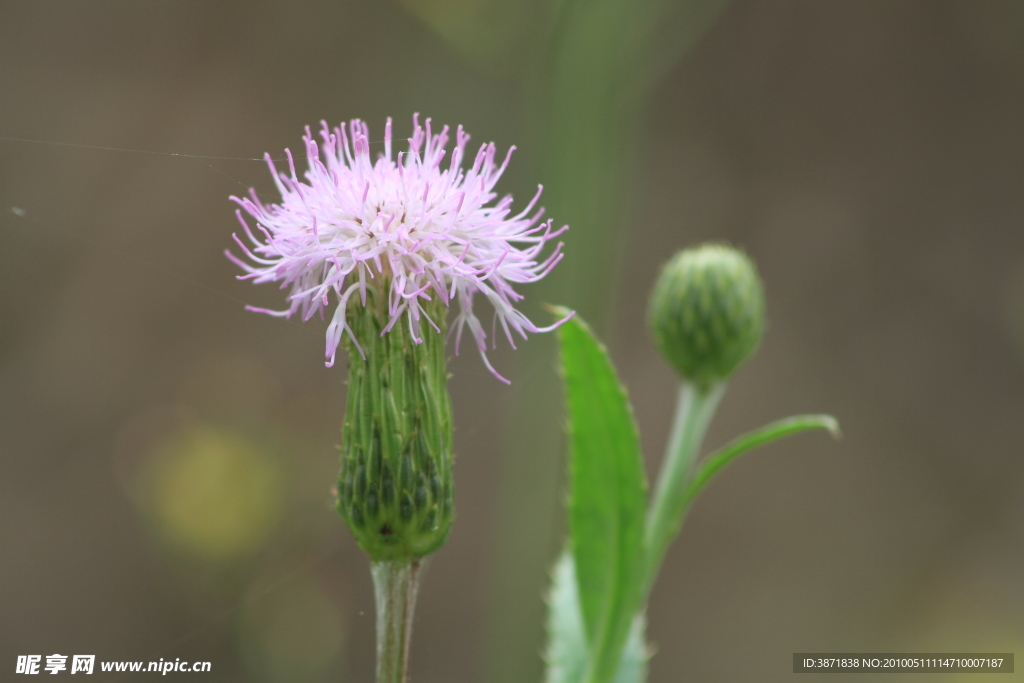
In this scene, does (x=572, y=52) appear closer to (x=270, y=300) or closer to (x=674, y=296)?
(x=674, y=296)

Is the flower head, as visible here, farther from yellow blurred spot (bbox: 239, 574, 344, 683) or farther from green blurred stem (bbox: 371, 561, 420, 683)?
yellow blurred spot (bbox: 239, 574, 344, 683)

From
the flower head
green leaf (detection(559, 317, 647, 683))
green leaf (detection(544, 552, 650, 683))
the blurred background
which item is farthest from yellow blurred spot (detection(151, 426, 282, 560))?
the flower head

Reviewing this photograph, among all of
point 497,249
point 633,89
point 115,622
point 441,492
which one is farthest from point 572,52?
point 115,622

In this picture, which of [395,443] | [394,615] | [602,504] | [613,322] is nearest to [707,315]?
[602,504]

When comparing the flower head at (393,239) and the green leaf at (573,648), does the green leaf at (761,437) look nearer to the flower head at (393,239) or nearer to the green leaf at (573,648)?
the green leaf at (573,648)

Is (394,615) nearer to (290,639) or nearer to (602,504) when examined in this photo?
(602,504)

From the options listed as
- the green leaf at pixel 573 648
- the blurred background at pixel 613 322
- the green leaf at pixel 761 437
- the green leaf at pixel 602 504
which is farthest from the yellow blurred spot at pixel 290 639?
the green leaf at pixel 761 437
